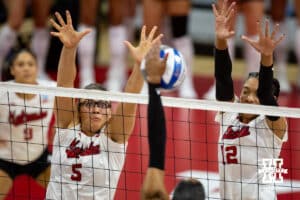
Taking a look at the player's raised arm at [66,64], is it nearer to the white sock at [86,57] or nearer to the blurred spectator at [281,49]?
the white sock at [86,57]

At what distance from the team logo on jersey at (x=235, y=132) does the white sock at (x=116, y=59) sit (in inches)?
179

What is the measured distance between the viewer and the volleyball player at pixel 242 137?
21.8ft

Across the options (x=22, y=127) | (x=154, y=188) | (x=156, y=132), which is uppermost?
(x=156, y=132)

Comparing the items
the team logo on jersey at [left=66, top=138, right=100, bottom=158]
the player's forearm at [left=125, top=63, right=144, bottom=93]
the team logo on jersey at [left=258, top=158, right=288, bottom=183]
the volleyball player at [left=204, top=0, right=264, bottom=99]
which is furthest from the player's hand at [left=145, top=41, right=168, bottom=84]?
the volleyball player at [left=204, top=0, right=264, bottom=99]

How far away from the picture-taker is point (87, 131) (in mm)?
6734

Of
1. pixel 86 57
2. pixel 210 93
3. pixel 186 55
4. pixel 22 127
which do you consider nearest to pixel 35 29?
pixel 86 57

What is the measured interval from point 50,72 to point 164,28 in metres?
1.55

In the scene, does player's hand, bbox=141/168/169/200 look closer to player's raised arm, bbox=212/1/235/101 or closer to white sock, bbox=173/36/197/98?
player's raised arm, bbox=212/1/235/101

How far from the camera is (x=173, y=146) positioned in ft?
30.8

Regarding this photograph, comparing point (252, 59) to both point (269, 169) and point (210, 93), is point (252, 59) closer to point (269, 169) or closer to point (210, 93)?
point (210, 93)

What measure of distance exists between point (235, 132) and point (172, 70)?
105 centimetres

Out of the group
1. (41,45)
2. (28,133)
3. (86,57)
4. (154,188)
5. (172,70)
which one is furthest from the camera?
(41,45)

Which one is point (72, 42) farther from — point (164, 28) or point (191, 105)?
point (164, 28)

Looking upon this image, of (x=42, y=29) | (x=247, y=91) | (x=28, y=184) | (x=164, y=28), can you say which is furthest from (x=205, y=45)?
(x=247, y=91)
